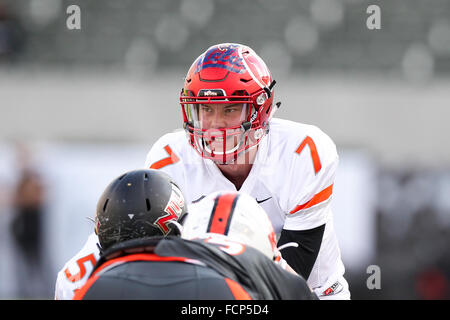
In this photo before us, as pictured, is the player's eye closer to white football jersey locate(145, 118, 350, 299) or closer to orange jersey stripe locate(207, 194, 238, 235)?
Answer: white football jersey locate(145, 118, 350, 299)

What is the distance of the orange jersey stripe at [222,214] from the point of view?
3285 millimetres

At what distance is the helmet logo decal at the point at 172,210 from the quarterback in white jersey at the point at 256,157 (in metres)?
0.83

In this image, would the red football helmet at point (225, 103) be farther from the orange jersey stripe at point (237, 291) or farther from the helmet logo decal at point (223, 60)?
the orange jersey stripe at point (237, 291)

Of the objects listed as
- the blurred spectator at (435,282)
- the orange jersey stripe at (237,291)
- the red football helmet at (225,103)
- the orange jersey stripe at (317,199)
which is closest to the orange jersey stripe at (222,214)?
the orange jersey stripe at (237,291)

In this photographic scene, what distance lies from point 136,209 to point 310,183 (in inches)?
58.1

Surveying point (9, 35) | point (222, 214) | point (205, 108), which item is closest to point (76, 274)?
point (222, 214)

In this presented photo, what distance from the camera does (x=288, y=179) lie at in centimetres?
493

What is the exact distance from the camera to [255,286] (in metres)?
2.94

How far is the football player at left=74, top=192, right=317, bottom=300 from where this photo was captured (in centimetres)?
287

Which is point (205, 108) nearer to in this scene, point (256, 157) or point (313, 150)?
point (256, 157)

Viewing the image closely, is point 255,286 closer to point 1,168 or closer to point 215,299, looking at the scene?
point 215,299

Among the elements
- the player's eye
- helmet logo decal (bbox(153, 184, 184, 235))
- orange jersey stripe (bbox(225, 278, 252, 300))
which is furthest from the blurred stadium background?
orange jersey stripe (bbox(225, 278, 252, 300))

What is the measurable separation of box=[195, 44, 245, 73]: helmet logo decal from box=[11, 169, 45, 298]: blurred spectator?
625cm

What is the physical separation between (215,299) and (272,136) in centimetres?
234
